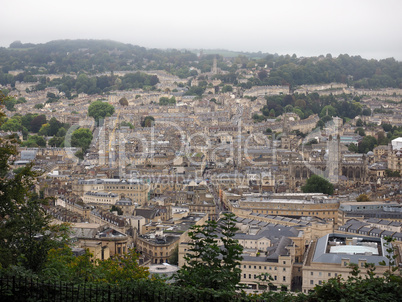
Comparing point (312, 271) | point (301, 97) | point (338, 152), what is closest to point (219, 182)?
point (338, 152)

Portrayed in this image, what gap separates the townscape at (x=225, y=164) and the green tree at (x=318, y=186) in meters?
0.11

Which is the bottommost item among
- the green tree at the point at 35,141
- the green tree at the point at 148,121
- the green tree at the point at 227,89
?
the green tree at the point at 35,141

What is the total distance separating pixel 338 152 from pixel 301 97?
1602 inches

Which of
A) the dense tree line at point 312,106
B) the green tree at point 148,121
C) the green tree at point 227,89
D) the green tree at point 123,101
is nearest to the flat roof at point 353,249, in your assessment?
the green tree at point 148,121

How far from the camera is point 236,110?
8906 cm

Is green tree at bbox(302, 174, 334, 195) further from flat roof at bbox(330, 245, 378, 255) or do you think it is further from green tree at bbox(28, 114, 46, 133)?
green tree at bbox(28, 114, 46, 133)

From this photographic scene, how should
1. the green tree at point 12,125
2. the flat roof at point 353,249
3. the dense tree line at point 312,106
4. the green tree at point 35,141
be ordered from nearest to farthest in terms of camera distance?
the flat roof at point 353,249
the green tree at point 35,141
the green tree at point 12,125
the dense tree line at point 312,106

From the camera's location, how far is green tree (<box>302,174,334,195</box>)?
4503 cm

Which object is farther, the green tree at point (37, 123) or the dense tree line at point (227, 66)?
the dense tree line at point (227, 66)

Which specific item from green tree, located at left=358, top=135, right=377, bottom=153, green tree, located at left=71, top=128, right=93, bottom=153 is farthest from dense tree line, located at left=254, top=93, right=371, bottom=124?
green tree, located at left=71, top=128, right=93, bottom=153

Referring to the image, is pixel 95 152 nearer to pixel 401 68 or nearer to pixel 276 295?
pixel 276 295

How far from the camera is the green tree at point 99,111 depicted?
80713mm

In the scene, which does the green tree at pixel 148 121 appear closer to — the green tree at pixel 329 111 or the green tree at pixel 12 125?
the green tree at pixel 12 125

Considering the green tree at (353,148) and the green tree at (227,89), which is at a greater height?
the green tree at (227,89)
